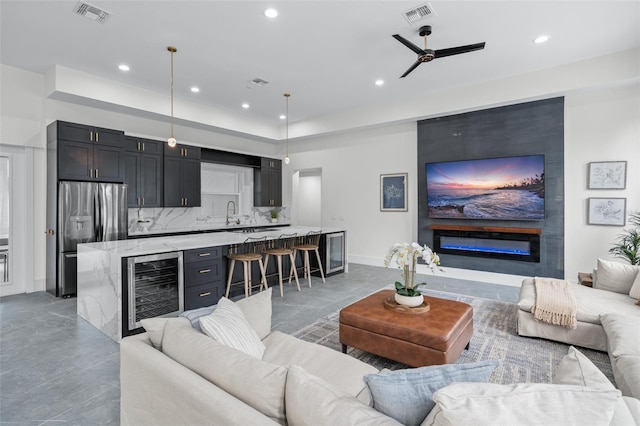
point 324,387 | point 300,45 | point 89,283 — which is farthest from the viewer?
point 300,45

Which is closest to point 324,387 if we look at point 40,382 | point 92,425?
point 92,425

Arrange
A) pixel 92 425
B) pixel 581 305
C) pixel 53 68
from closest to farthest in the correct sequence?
pixel 92 425, pixel 581 305, pixel 53 68

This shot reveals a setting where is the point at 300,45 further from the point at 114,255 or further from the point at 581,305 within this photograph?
the point at 581,305

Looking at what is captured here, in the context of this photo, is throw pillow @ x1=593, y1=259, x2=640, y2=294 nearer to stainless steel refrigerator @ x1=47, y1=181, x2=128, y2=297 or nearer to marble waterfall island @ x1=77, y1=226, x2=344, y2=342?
marble waterfall island @ x1=77, y1=226, x2=344, y2=342

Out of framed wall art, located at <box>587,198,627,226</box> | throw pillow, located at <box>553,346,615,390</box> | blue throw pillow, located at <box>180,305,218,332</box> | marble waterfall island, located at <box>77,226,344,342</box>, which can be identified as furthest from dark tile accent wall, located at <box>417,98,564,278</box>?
blue throw pillow, located at <box>180,305,218,332</box>

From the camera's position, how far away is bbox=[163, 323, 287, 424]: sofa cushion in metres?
1.11

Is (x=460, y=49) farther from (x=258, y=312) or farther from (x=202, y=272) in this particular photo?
(x=202, y=272)

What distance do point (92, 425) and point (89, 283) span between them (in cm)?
207

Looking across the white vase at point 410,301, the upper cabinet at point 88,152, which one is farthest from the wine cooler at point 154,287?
the upper cabinet at point 88,152

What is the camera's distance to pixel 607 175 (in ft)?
15.3

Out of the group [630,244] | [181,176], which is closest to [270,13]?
[181,176]

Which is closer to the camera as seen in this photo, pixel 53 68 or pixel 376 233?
pixel 53 68

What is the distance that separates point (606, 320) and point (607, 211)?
289 centimetres

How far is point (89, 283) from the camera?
359 cm
